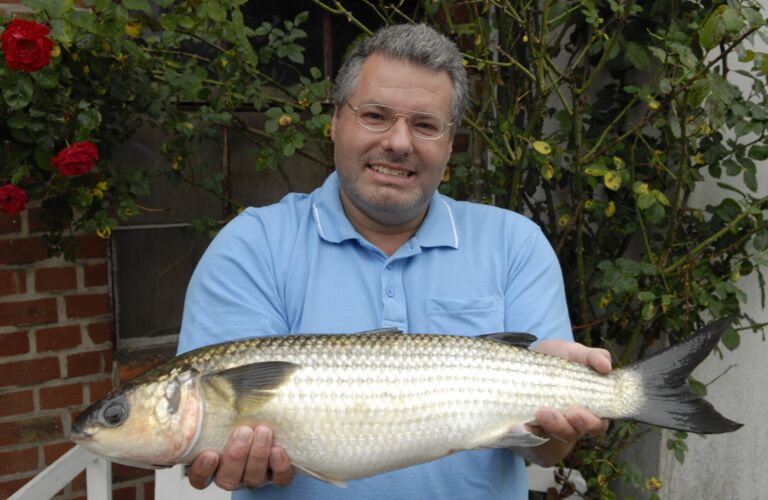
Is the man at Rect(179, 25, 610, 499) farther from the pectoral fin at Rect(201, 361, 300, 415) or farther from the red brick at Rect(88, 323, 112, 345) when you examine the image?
the red brick at Rect(88, 323, 112, 345)

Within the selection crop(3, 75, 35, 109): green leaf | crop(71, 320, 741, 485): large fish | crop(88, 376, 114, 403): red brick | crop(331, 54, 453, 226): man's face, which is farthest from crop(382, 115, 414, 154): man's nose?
crop(88, 376, 114, 403): red brick

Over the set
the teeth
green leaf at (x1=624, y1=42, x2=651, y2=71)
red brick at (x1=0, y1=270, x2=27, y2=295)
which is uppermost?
green leaf at (x1=624, y1=42, x2=651, y2=71)

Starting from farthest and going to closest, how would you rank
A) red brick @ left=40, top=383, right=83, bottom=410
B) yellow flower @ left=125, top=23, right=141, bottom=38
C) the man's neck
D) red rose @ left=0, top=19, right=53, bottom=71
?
1. red brick @ left=40, top=383, right=83, bottom=410
2. yellow flower @ left=125, top=23, right=141, bottom=38
3. red rose @ left=0, top=19, right=53, bottom=71
4. the man's neck

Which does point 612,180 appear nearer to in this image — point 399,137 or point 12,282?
point 399,137

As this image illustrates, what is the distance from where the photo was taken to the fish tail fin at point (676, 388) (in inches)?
83.8

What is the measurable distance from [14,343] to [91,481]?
0.74m

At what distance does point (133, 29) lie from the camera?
10.3 ft

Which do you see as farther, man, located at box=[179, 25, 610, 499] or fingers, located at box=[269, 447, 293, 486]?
man, located at box=[179, 25, 610, 499]

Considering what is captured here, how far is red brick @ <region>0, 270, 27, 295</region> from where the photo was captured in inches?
126

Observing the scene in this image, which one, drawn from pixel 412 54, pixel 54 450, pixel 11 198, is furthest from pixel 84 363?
pixel 412 54

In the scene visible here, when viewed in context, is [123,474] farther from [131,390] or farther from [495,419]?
[495,419]

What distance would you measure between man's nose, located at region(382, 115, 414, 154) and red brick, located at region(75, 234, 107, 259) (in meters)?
1.74

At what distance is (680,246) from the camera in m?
3.58

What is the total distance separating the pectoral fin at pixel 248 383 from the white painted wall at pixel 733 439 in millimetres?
2711
